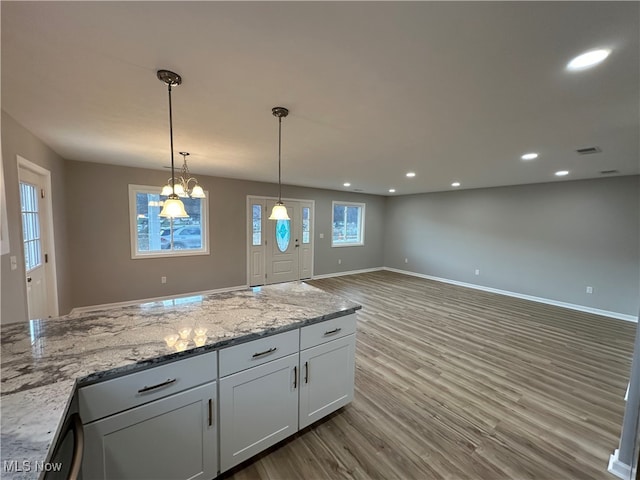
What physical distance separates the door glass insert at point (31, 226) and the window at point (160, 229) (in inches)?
56.1

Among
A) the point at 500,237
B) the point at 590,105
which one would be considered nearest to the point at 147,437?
the point at 590,105

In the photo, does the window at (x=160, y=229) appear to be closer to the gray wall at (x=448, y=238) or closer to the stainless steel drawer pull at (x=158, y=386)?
the gray wall at (x=448, y=238)

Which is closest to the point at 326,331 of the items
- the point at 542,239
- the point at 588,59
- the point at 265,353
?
the point at 265,353

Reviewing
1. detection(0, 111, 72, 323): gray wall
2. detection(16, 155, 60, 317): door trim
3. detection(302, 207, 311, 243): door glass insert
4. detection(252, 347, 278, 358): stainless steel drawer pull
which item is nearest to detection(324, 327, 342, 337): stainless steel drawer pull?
detection(252, 347, 278, 358): stainless steel drawer pull

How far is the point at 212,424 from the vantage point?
145 cm

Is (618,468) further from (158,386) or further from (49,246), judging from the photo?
(49,246)

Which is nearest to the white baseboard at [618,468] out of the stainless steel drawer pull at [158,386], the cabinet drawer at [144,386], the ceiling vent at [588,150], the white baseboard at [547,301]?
the cabinet drawer at [144,386]

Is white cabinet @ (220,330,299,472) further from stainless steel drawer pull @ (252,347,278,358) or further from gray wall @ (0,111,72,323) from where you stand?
gray wall @ (0,111,72,323)

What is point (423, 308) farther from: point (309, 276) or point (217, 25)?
point (217, 25)

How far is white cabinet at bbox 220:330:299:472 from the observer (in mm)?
1500

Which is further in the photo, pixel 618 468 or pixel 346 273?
pixel 346 273

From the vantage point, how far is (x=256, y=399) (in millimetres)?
1607

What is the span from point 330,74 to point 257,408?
2103 mm

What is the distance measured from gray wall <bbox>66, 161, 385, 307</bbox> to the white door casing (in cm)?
89
